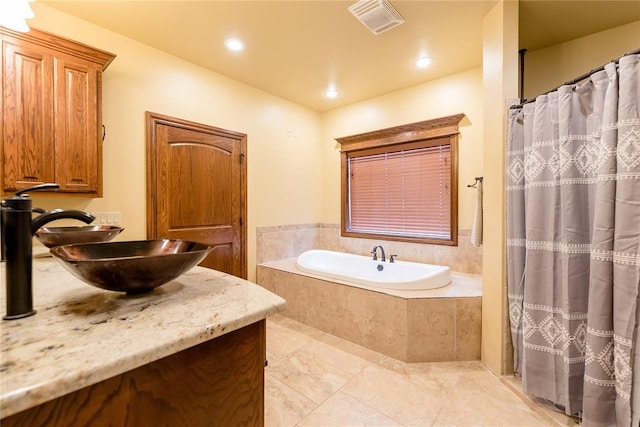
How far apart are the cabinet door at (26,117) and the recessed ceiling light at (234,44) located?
4.09ft

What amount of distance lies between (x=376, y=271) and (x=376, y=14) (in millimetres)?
2495

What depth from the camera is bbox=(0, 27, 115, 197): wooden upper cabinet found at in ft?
5.48

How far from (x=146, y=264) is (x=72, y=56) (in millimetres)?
2062

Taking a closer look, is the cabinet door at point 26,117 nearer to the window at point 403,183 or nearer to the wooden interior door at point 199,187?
the wooden interior door at point 199,187

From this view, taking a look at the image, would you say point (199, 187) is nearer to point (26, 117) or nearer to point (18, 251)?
point (26, 117)

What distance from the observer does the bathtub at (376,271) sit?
2.39 metres

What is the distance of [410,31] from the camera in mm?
2271

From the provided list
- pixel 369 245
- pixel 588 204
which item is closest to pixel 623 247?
pixel 588 204

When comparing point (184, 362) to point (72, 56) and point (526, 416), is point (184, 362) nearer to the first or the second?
point (526, 416)

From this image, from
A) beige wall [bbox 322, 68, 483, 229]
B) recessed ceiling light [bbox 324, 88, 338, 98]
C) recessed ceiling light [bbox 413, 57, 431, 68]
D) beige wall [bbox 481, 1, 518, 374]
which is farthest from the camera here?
recessed ceiling light [bbox 324, 88, 338, 98]

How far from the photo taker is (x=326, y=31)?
229cm

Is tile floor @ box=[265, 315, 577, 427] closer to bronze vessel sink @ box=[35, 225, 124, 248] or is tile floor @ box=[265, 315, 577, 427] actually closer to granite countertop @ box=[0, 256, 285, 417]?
granite countertop @ box=[0, 256, 285, 417]

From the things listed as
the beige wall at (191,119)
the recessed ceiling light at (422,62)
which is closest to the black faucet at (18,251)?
the beige wall at (191,119)

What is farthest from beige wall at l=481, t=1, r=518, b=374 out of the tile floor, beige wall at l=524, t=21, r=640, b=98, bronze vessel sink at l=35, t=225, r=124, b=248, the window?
bronze vessel sink at l=35, t=225, r=124, b=248
